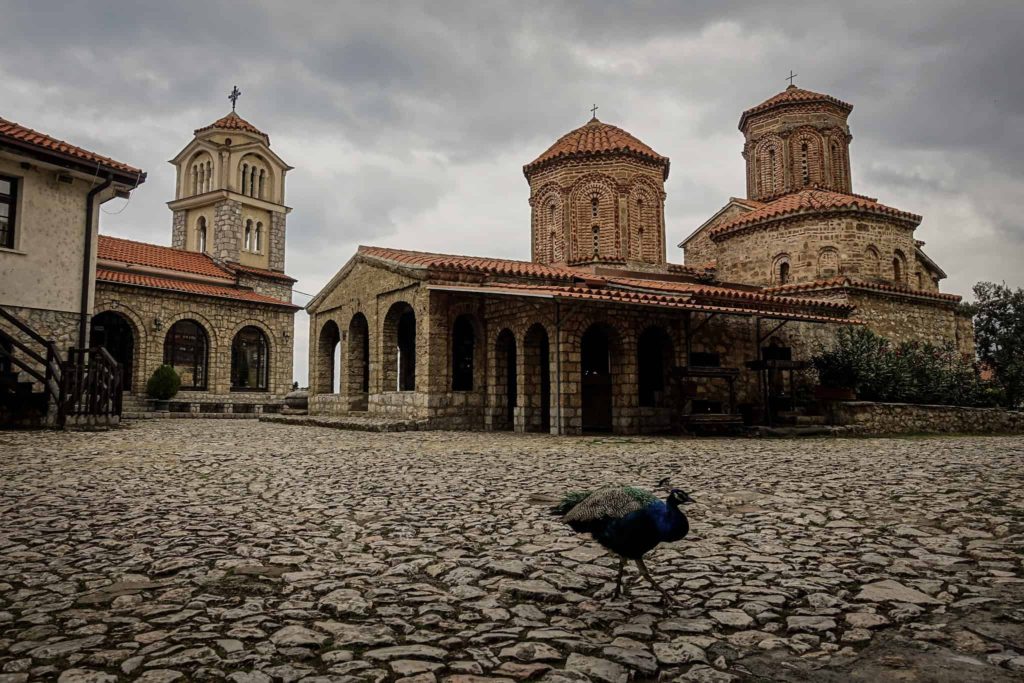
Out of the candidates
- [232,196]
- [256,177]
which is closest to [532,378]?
[232,196]

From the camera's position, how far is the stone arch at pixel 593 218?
20.3 metres

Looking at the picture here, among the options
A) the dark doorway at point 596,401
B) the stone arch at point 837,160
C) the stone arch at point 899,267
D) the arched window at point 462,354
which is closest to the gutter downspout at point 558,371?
the dark doorway at point 596,401

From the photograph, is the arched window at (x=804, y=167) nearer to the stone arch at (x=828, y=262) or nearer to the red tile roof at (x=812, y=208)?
the red tile roof at (x=812, y=208)

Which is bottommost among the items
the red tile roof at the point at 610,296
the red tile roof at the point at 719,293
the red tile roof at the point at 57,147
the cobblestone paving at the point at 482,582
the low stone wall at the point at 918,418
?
the cobblestone paving at the point at 482,582

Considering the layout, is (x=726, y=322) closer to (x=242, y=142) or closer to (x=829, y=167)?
(x=829, y=167)

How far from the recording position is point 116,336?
72.7ft

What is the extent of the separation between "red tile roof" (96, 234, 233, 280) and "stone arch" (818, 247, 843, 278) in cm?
2196

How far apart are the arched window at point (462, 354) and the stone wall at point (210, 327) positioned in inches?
465

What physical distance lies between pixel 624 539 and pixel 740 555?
4.02 ft

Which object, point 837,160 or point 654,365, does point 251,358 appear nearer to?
point 654,365

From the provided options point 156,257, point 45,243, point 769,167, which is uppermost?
point 769,167

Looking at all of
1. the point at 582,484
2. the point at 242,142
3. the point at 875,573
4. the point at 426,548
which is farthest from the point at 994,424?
the point at 242,142

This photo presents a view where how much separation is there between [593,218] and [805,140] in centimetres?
850

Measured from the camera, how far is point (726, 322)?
15.5 m
